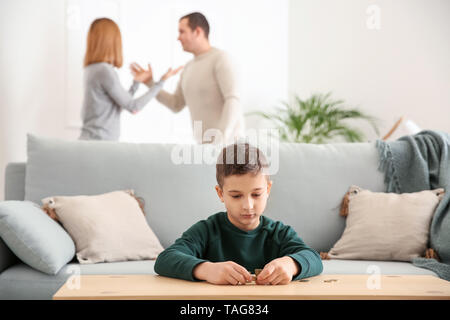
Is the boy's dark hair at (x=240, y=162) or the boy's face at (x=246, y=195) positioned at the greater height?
the boy's dark hair at (x=240, y=162)

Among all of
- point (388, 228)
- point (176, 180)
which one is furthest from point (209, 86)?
point (388, 228)

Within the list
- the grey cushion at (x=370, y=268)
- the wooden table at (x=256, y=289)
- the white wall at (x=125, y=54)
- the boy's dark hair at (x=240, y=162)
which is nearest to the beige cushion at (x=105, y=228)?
the grey cushion at (x=370, y=268)

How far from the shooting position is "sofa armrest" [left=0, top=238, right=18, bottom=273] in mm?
1681

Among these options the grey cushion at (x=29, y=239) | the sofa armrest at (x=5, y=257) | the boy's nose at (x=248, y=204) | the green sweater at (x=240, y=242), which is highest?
the boy's nose at (x=248, y=204)

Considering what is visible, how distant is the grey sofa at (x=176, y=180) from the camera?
2.06m

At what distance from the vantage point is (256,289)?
0.85 meters

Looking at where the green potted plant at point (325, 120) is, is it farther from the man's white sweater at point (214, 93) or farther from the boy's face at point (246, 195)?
the boy's face at point (246, 195)

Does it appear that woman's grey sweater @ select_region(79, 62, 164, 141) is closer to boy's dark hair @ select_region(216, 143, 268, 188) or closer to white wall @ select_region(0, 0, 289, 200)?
white wall @ select_region(0, 0, 289, 200)

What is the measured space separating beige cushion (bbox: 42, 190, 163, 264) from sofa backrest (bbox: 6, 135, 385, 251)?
0.42 feet

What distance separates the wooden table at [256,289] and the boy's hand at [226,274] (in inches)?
0.6


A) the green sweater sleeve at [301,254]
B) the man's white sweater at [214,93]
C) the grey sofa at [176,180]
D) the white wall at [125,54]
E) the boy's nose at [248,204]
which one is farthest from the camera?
the white wall at [125,54]

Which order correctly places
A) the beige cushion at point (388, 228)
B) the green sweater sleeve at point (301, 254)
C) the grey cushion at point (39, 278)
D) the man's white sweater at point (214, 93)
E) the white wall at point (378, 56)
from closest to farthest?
the green sweater sleeve at point (301, 254) → the grey cushion at point (39, 278) → the beige cushion at point (388, 228) → the man's white sweater at point (214, 93) → the white wall at point (378, 56)

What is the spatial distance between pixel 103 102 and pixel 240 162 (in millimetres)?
2023
